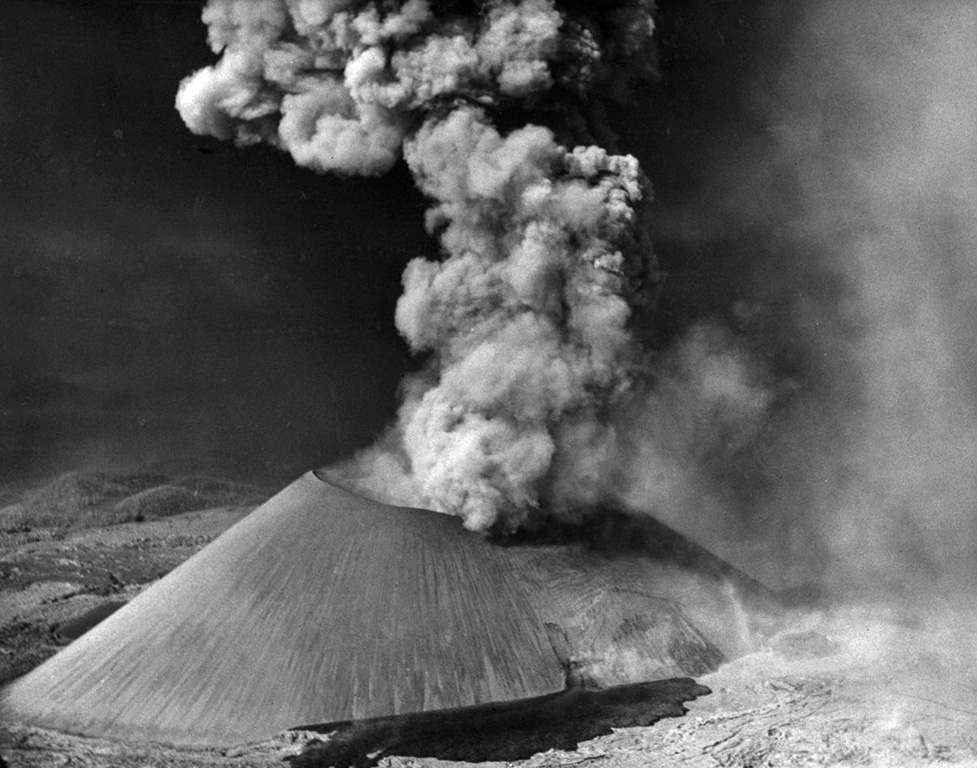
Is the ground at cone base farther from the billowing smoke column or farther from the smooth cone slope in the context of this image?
the billowing smoke column

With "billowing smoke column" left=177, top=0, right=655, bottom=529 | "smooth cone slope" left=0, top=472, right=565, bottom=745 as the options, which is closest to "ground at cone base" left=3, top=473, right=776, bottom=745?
"smooth cone slope" left=0, top=472, right=565, bottom=745

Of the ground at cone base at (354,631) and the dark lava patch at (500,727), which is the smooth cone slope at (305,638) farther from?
the dark lava patch at (500,727)

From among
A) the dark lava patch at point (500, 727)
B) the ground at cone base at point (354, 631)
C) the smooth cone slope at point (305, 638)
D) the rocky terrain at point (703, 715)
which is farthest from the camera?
the ground at cone base at point (354, 631)

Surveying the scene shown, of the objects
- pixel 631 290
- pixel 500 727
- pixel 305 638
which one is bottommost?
pixel 500 727

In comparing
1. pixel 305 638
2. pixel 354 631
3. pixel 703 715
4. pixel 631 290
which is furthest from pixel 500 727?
pixel 631 290

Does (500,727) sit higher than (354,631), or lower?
lower

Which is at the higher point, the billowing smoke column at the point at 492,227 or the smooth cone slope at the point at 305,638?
the billowing smoke column at the point at 492,227

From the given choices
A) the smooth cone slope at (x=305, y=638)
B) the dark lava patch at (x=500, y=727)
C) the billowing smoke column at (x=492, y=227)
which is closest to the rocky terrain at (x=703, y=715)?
the dark lava patch at (x=500, y=727)

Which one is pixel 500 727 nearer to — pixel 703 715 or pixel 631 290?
pixel 703 715
